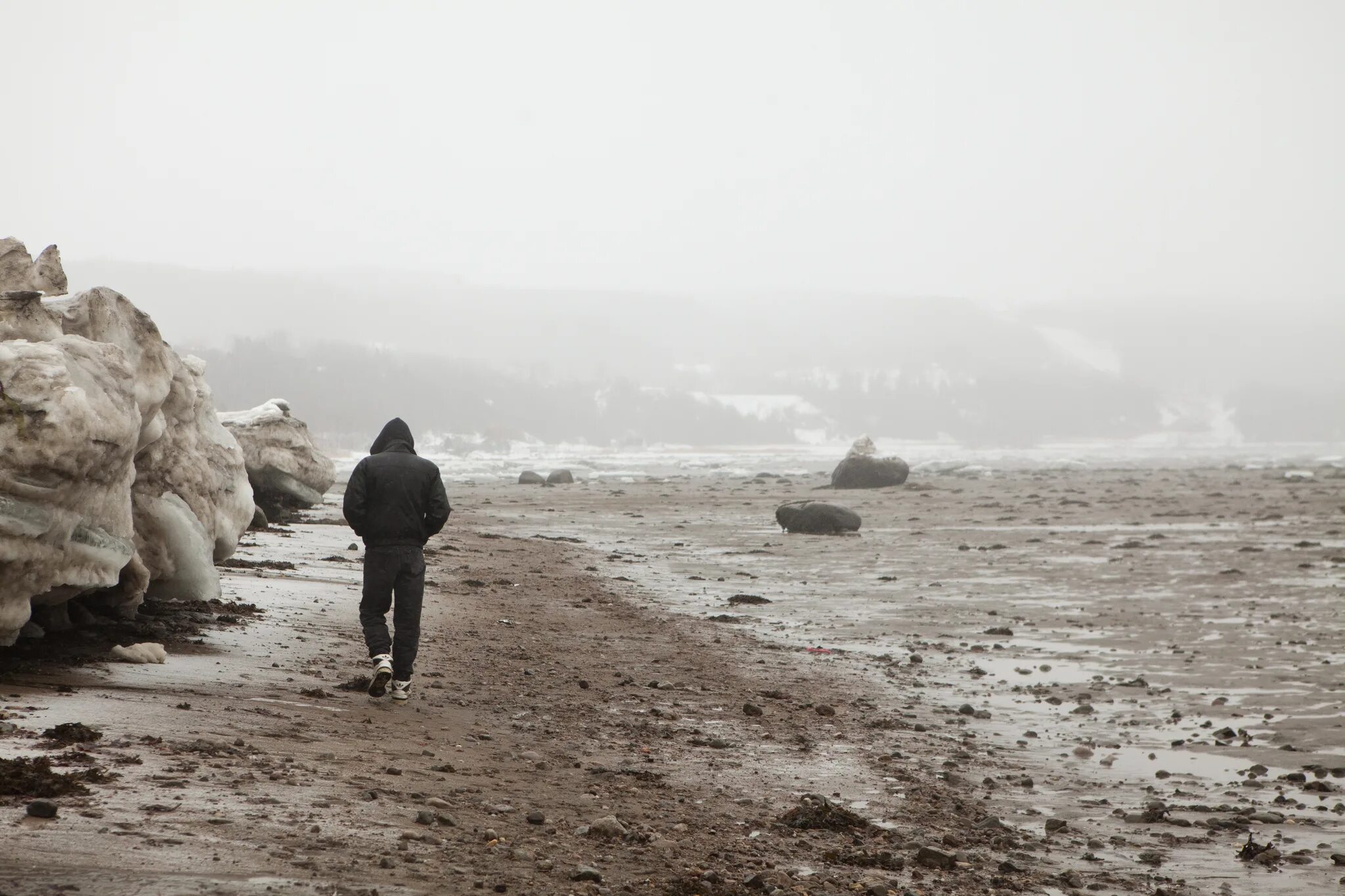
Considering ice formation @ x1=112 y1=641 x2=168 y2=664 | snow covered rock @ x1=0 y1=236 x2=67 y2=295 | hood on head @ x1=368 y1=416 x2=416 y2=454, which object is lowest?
ice formation @ x1=112 y1=641 x2=168 y2=664

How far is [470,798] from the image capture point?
5.59m

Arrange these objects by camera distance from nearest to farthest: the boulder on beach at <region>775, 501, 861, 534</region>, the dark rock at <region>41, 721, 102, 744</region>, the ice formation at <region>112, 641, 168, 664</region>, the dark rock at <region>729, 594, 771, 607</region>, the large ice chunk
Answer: the dark rock at <region>41, 721, 102, 744</region>
the large ice chunk
the ice formation at <region>112, 641, 168, 664</region>
the dark rock at <region>729, 594, 771, 607</region>
the boulder on beach at <region>775, 501, 861, 534</region>

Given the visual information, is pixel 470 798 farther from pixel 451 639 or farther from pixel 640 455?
pixel 640 455

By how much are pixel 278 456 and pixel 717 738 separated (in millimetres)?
15904

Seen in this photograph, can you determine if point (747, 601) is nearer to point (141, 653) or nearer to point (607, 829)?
point (141, 653)

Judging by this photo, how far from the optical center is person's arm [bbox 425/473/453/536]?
26.9 ft

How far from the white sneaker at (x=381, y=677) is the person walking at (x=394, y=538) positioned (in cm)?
10

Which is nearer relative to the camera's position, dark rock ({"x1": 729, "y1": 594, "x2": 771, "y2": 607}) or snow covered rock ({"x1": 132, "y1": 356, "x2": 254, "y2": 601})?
snow covered rock ({"x1": 132, "y1": 356, "x2": 254, "y2": 601})

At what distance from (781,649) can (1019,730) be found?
340cm

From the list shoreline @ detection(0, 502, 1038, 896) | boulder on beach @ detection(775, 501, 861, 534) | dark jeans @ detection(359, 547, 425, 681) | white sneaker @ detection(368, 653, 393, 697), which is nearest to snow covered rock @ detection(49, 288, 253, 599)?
shoreline @ detection(0, 502, 1038, 896)

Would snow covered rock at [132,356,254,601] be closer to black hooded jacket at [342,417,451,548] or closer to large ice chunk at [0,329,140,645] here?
large ice chunk at [0,329,140,645]

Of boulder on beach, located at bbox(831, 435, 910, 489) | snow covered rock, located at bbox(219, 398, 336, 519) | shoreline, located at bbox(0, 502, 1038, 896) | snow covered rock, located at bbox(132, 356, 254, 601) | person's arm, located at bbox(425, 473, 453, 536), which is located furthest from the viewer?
boulder on beach, located at bbox(831, 435, 910, 489)

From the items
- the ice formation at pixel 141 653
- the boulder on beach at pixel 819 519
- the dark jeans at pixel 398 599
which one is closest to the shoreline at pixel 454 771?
the ice formation at pixel 141 653

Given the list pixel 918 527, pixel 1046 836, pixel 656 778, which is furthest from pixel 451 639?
pixel 918 527
